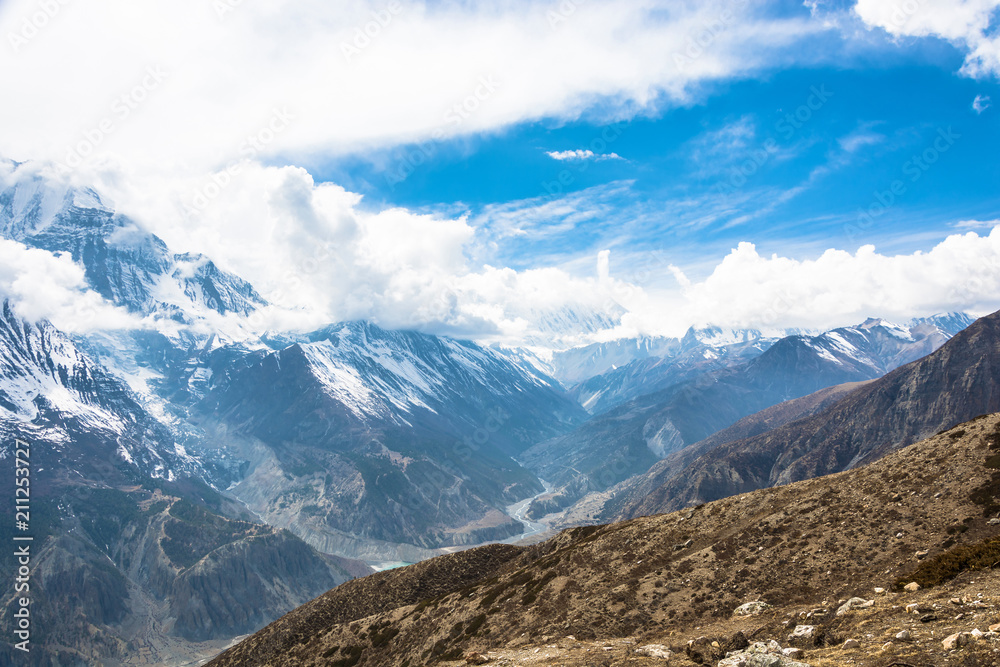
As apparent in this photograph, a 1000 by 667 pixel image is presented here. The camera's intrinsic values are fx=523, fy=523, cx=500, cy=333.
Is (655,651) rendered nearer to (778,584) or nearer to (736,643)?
(736,643)

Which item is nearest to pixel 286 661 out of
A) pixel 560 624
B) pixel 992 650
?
pixel 560 624

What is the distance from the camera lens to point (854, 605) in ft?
128

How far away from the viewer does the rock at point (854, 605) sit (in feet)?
126

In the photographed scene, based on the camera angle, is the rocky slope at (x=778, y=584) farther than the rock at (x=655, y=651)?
No

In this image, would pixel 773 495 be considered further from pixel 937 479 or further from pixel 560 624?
pixel 560 624

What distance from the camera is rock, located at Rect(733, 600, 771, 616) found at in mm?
50312

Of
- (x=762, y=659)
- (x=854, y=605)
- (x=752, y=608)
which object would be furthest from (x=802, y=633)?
(x=752, y=608)

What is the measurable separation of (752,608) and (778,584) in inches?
238

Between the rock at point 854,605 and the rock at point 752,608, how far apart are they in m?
12.1

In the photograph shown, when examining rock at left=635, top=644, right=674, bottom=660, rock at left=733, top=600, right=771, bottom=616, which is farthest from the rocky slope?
rock at left=733, top=600, right=771, bottom=616

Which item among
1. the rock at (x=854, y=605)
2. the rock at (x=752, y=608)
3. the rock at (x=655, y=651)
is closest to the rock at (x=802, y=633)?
the rock at (x=854, y=605)

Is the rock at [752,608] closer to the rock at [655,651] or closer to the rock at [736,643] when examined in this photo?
the rock at [736,643]

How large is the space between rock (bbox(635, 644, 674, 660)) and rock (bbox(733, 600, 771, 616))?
11.0 meters

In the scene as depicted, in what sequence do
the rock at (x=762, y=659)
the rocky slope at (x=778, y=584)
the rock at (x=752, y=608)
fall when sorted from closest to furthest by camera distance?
1. the rock at (x=762, y=659)
2. the rocky slope at (x=778, y=584)
3. the rock at (x=752, y=608)
